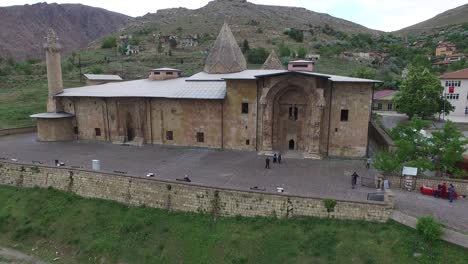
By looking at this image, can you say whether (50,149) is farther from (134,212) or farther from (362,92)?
(362,92)

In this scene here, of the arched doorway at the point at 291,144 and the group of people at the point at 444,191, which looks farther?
the arched doorway at the point at 291,144

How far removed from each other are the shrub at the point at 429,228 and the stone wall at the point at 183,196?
1.59 m

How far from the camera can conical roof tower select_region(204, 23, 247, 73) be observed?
36.7m

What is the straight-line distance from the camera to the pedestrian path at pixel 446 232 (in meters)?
14.4

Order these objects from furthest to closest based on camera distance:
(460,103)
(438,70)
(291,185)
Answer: (438,70) → (460,103) → (291,185)

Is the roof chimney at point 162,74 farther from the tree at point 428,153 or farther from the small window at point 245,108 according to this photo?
the tree at point 428,153

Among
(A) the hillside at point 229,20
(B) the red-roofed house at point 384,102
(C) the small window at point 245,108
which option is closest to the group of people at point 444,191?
(C) the small window at point 245,108

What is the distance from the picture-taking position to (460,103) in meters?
51.7

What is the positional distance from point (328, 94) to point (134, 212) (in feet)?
58.8

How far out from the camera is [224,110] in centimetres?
3038

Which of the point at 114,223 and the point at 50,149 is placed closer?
the point at 114,223

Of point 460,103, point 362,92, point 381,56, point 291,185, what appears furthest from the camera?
point 381,56

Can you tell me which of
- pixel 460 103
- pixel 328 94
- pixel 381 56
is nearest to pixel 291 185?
pixel 328 94

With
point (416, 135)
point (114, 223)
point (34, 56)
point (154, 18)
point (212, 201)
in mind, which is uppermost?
point (154, 18)
